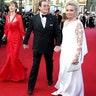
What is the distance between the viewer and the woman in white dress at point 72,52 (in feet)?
16.9

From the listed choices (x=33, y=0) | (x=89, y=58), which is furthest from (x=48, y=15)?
(x=33, y=0)

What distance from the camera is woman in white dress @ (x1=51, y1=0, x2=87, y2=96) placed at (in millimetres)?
5156

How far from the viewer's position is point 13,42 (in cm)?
705

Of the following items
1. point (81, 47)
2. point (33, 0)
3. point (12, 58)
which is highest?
point (81, 47)

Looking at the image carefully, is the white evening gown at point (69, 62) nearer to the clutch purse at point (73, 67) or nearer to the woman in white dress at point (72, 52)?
the woman in white dress at point (72, 52)

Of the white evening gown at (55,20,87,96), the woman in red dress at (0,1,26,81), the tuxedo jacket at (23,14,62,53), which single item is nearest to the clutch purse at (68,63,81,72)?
the white evening gown at (55,20,87,96)

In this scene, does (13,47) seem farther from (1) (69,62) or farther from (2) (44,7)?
(1) (69,62)

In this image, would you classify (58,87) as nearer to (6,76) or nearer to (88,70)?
(6,76)

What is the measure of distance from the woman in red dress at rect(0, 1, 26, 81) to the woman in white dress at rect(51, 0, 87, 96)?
1.69 metres

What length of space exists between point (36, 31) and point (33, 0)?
42.1 metres

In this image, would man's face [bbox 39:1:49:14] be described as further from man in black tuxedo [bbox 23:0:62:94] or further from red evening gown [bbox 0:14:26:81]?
red evening gown [bbox 0:14:26:81]

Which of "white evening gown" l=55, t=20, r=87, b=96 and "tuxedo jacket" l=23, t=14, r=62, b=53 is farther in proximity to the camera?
"tuxedo jacket" l=23, t=14, r=62, b=53

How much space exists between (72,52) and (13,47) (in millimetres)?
2075

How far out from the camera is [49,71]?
6602mm
